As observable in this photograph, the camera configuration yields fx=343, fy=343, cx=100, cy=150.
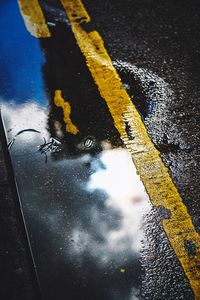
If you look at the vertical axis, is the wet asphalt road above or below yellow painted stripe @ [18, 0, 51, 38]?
below

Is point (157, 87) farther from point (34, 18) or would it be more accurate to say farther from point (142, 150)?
point (34, 18)

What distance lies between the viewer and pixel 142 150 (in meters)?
2.39

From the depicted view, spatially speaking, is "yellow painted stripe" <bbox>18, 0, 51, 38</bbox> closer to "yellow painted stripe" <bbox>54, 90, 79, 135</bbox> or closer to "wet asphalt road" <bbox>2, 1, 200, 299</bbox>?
"wet asphalt road" <bbox>2, 1, 200, 299</bbox>

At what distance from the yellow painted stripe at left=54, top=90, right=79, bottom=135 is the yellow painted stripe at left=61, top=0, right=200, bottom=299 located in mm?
306

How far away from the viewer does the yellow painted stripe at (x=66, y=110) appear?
2.49 m

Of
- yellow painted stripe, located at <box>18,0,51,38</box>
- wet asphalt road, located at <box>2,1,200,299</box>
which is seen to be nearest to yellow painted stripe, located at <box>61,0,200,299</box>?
wet asphalt road, located at <box>2,1,200,299</box>

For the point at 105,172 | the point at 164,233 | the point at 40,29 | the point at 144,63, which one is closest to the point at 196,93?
the point at 144,63

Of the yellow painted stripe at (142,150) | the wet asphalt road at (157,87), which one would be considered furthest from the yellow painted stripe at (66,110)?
the yellow painted stripe at (142,150)

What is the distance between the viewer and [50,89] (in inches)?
108

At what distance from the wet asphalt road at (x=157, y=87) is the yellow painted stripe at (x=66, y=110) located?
0.05 meters

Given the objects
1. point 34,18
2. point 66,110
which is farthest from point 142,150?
point 34,18

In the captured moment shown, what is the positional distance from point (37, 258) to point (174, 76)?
1864 mm

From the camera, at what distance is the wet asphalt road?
1.86 meters

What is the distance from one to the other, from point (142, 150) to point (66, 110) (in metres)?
0.67
